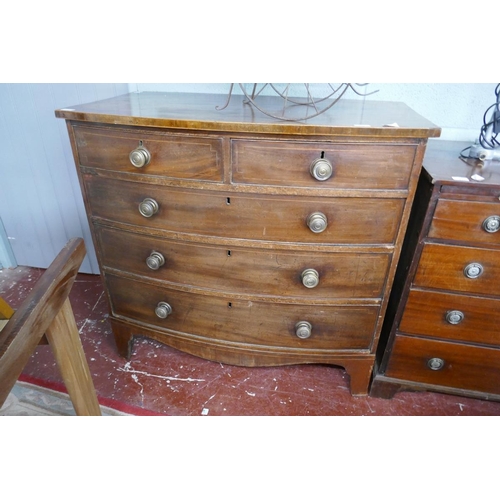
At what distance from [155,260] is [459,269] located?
1.06 metres

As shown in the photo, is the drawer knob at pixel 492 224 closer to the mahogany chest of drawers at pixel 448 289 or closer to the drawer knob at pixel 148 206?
the mahogany chest of drawers at pixel 448 289

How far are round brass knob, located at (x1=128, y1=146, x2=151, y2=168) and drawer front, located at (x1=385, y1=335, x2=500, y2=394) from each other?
112 cm

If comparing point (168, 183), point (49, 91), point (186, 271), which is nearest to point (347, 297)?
point (186, 271)

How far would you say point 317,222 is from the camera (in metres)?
1.15

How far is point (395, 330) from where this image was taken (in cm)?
141

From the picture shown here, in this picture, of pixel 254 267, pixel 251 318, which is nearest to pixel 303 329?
pixel 251 318

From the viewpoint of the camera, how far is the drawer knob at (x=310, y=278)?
1260mm

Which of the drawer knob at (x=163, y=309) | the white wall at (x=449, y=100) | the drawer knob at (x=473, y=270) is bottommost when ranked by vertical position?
the drawer knob at (x=163, y=309)

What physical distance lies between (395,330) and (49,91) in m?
2.03

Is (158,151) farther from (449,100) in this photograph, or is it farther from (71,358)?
(449,100)

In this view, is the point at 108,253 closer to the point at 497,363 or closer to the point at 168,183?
the point at 168,183

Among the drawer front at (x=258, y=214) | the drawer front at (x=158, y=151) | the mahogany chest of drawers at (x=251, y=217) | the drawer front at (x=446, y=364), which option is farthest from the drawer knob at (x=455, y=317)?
the drawer front at (x=158, y=151)

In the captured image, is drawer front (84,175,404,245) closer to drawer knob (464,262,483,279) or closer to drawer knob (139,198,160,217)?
drawer knob (139,198,160,217)

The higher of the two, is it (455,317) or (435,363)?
(455,317)
